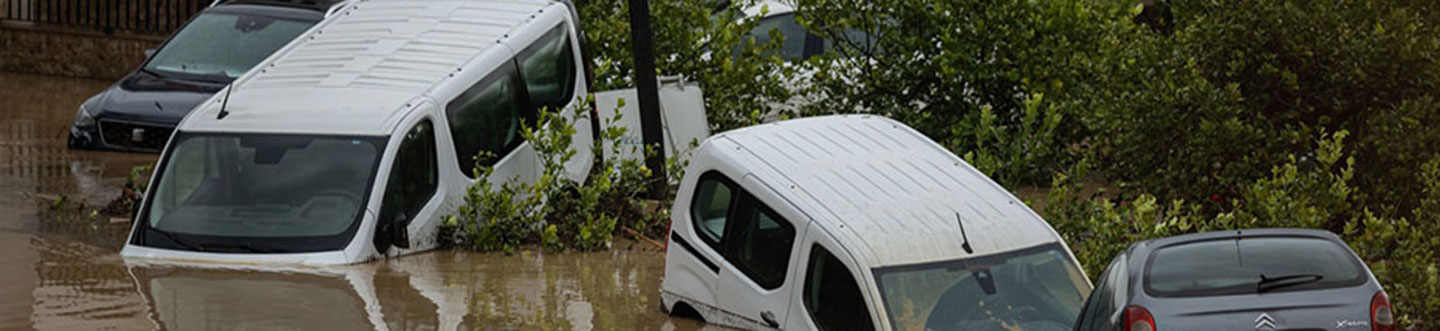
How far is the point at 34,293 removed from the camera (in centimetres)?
1258

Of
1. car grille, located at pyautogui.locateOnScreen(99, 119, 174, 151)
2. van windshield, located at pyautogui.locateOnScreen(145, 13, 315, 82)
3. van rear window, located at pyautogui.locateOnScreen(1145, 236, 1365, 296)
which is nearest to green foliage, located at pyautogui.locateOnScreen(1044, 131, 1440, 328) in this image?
van rear window, located at pyautogui.locateOnScreen(1145, 236, 1365, 296)

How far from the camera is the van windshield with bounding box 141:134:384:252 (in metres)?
14.1

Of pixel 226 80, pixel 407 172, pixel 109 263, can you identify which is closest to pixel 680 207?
pixel 407 172

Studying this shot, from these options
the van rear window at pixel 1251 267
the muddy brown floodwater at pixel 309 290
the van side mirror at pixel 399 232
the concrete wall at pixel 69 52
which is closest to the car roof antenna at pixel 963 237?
the muddy brown floodwater at pixel 309 290

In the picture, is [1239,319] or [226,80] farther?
[226,80]

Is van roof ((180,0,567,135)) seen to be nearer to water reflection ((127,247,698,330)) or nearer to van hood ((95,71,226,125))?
water reflection ((127,247,698,330))

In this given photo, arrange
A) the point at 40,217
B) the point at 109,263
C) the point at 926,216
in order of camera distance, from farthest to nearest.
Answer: the point at 40,217 < the point at 109,263 < the point at 926,216

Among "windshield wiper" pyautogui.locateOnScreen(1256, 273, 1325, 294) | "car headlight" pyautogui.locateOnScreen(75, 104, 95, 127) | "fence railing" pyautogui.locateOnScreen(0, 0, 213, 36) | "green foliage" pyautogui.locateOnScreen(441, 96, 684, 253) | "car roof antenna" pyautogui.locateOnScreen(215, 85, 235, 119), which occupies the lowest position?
"fence railing" pyautogui.locateOnScreen(0, 0, 213, 36)

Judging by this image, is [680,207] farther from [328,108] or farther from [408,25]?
[408,25]

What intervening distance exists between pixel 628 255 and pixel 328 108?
2.33 m

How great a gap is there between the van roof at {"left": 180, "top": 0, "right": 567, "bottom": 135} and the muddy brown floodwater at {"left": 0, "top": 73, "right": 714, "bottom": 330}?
1097 millimetres

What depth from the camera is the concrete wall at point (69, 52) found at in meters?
28.8

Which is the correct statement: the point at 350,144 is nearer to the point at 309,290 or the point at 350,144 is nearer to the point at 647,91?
the point at 309,290

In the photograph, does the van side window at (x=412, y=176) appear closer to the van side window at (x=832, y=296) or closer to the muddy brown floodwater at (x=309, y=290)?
the muddy brown floodwater at (x=309, y=290)
